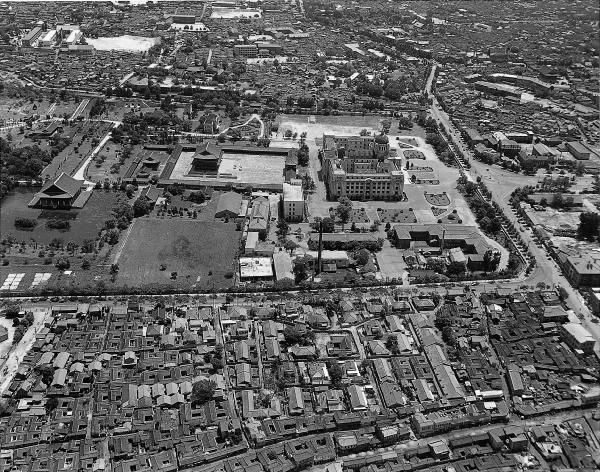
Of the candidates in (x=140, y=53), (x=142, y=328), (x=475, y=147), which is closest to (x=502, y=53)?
(x=475, y=147)

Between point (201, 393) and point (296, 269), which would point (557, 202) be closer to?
point (296, 269)

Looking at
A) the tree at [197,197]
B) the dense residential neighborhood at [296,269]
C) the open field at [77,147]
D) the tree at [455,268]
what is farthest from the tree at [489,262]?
the open field at [77,147]

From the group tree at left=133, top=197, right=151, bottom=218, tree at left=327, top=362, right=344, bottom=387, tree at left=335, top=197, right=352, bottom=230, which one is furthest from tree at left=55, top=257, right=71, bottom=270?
tree at left=335, top=197, right=352, bottom=230

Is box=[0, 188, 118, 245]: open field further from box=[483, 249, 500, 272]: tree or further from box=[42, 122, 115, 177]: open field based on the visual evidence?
box=[483, 249, 500, 272]: tree

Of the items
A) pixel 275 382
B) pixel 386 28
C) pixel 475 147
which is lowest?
pixel 386 28

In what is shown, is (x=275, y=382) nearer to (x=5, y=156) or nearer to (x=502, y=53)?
(x=5, y=156)
